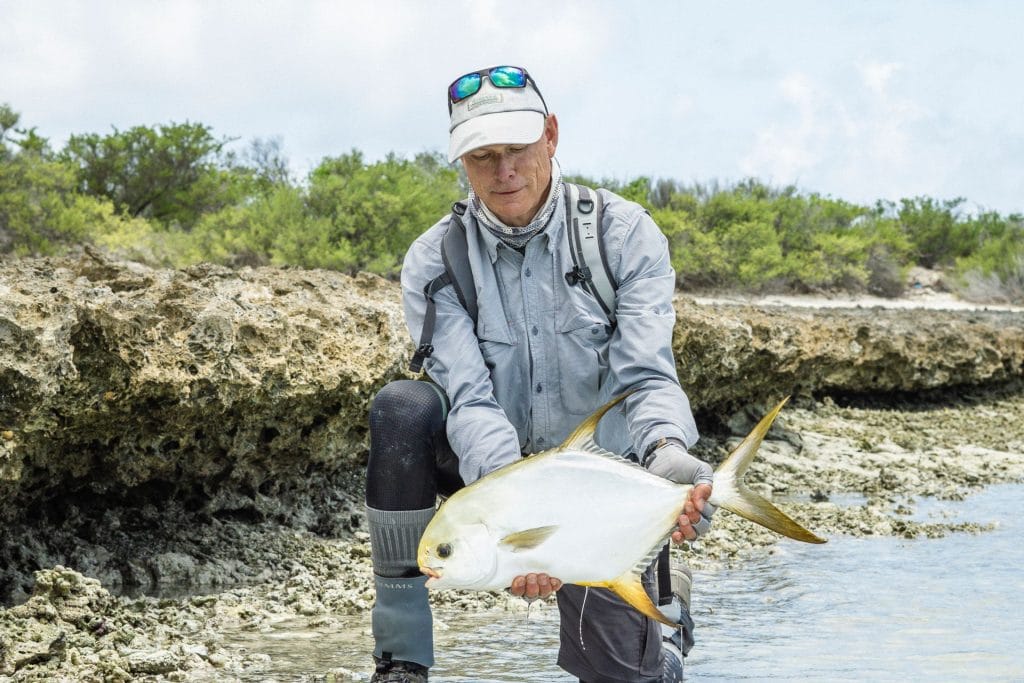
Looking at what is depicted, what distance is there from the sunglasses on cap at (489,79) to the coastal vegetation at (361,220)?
1721 cm

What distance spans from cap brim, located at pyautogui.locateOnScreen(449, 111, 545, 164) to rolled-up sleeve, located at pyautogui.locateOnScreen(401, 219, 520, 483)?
0.38m

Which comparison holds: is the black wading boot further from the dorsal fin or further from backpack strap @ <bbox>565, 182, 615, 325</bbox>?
backpack strap @ <bbox>565, 182, 615, 325</bbox>

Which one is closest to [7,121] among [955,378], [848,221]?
[955,378]

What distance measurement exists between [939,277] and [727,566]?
33.3 meters

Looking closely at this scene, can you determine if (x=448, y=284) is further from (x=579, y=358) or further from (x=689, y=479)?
(x=689, y=479)

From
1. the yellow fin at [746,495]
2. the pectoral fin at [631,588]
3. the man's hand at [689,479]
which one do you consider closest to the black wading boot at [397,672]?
the pectoral fin at [631,588]

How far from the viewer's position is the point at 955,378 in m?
14.9

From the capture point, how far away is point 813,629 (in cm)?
489

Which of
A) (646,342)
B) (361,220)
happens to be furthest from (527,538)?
(361,220)

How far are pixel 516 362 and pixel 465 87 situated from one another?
0.81 meters

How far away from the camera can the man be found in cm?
304

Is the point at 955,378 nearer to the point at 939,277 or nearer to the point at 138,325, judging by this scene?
the point at 138,325

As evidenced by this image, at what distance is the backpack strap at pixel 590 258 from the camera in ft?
10.5

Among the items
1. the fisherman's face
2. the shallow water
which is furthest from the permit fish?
the shallow water
